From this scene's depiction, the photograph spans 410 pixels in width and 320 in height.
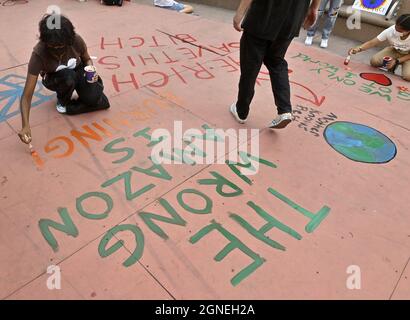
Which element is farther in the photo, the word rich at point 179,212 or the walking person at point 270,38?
the walking person at point 270,38

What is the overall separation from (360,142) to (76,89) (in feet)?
7.50

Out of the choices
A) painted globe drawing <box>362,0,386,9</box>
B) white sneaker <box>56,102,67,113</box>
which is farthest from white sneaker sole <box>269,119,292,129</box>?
painted globe drawing <box>362,0,386,9</box>

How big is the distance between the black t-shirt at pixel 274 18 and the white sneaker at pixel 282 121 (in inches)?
21.8

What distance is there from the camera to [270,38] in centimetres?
209

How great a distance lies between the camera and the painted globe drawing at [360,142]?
2.35 metres

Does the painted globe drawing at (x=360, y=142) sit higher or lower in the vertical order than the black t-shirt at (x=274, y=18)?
lower

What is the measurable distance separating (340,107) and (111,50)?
260 centimetres

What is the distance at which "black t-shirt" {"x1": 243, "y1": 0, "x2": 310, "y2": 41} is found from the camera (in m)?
2.00

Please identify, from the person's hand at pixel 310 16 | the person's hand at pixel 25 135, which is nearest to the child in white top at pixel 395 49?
the person's hand at pixel 310 16

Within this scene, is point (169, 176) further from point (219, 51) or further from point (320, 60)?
point (320, 60)

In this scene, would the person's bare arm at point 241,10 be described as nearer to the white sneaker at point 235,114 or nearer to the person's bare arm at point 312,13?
the person's bare arm at point 312,13

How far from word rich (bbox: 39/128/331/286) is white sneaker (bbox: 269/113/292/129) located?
37 centimetres
